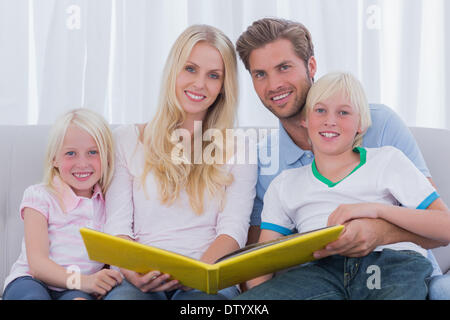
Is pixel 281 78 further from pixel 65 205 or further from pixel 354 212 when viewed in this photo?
pixel 65 205

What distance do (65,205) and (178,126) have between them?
16.1 inches

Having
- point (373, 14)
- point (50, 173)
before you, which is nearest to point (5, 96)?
point (50, 173)

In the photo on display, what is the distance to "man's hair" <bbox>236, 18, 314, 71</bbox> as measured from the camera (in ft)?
5.29

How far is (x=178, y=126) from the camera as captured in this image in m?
1.56

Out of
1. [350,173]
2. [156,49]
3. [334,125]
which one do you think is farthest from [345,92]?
[156,49]

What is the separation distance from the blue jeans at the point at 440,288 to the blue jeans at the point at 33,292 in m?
0.84

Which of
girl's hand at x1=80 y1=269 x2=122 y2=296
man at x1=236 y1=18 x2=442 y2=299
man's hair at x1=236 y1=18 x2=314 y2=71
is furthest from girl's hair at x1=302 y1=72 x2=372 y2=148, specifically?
girl's hand at x1=80 y1=269 x2=122 y2=296

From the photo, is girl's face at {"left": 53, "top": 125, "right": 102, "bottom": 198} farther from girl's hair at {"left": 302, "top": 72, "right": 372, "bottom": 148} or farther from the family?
girl's hair at {"left": 302, "top": 72, "right": 372, "bottom": 148}

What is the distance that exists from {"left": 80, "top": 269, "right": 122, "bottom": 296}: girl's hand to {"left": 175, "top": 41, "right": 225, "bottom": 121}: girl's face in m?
0.53

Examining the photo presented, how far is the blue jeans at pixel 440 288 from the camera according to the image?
1.11 meters

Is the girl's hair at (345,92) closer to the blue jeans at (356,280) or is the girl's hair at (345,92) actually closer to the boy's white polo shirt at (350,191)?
the boy's white polo shirt at (350,191)

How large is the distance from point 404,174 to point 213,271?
1.98 feet

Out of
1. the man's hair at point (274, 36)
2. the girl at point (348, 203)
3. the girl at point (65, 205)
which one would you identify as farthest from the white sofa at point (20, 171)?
the man's hair at point (274, 36)

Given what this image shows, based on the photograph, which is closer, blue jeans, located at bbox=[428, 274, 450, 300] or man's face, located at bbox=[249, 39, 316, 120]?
blue jeans, located at bbox=[428, 274, 450, 300]
